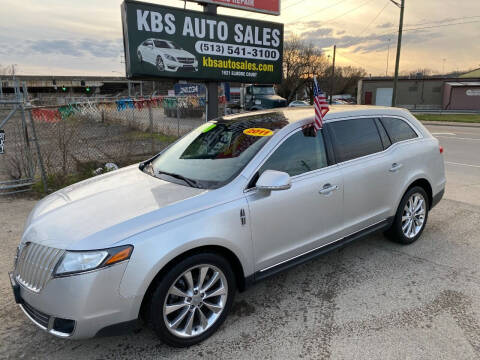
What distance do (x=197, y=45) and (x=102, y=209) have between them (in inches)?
200

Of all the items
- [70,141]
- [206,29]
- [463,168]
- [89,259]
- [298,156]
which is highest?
[206,29]

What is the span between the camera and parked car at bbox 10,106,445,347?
2.24 metres

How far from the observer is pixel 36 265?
7.78ft

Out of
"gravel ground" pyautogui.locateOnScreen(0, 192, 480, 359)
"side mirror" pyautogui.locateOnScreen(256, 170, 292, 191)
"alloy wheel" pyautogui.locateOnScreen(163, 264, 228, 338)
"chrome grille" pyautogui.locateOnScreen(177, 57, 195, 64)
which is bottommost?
"gravel ground" pyautogui.locateOnScreen(0, 192, 480, 359)

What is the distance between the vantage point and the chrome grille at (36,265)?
89.9 inches

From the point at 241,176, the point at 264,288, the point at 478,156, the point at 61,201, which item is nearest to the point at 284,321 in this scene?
the point at 264,288

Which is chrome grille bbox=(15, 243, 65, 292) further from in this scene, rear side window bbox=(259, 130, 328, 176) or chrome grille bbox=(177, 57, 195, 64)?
chrome grille bbox=(177, 57, 195, 64)

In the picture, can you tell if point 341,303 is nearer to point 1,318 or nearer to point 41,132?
point 1,318

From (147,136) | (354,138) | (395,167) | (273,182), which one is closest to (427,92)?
(147,136)

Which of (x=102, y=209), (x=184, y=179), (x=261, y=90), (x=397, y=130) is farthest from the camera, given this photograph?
(x=261, y=90)

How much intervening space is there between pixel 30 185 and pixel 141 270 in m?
5.78

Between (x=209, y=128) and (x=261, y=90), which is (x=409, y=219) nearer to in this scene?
(x=209, y=128)

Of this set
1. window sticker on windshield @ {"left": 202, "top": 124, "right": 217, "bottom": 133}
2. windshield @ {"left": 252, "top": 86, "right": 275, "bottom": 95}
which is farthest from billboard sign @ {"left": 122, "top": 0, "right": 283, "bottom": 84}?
windshield @ {"left": 252, "top": 86, "right": 275, "bottom": 95}

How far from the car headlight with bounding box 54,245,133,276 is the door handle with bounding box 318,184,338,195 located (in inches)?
69.8
